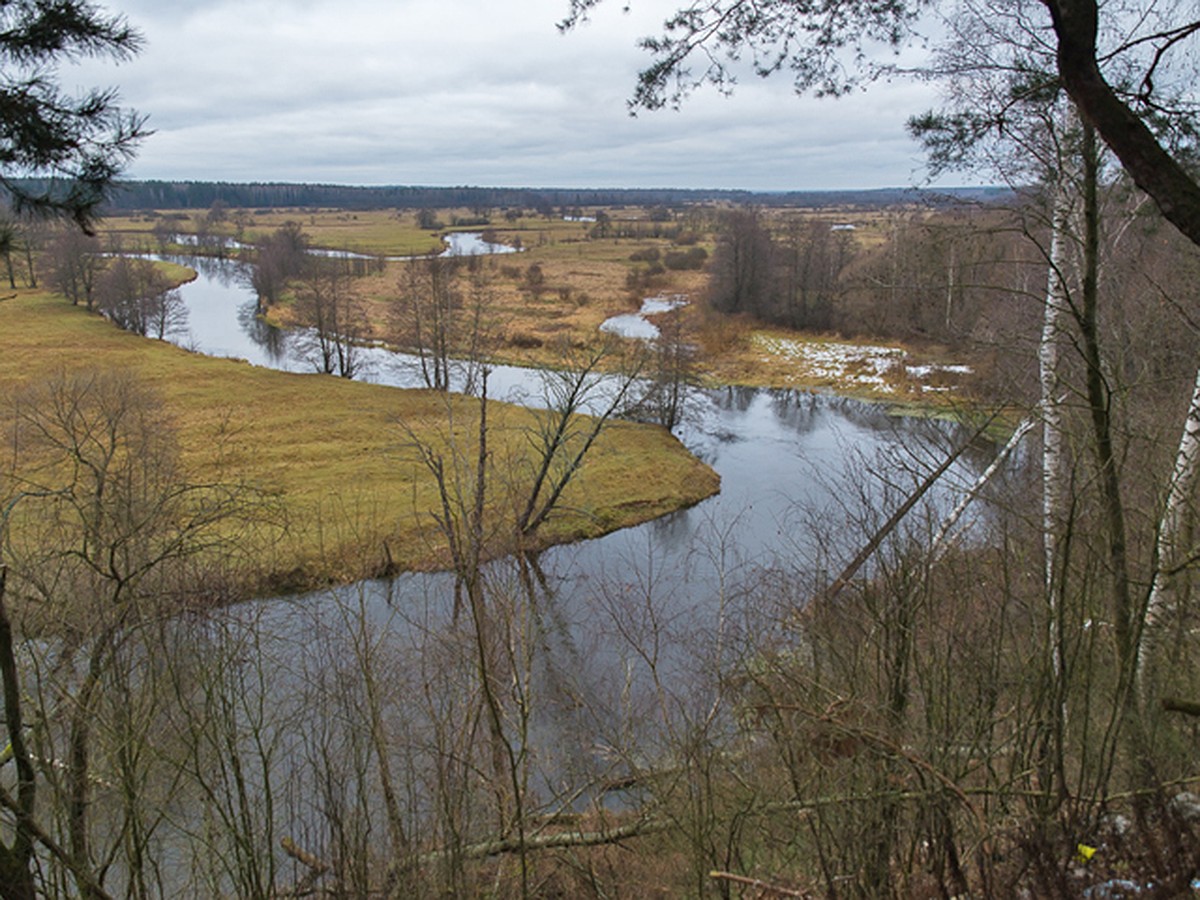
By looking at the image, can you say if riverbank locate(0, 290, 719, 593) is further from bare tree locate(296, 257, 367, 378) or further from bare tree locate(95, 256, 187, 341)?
bare tree locate(95, 256, 187, 341)

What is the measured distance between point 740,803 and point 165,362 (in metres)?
37.9

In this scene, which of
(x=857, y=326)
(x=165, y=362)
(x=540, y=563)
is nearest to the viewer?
(x=540, y=563)

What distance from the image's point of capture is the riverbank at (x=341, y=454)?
62.5ft

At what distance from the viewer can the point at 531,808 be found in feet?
28.2

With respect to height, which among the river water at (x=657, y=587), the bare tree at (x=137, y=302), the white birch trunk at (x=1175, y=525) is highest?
the bare tree at (x=137, y=302)

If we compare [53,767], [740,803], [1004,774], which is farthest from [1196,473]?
[53,767]

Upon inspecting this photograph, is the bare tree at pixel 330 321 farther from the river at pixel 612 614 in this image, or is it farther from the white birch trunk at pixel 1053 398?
the white birch trunk at pixel 1053 398

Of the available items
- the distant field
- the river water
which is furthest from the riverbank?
the distant field

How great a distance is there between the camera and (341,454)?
27062mm

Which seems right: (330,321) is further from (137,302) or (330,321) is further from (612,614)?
(612,614)

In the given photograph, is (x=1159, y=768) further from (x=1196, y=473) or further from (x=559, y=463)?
(x=559, y=463)

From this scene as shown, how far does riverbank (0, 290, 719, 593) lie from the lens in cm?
1906

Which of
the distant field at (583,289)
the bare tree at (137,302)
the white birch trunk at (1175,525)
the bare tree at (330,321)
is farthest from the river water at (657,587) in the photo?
the bare tree at (137,302)

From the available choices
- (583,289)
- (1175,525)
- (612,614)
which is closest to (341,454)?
(612,614)
